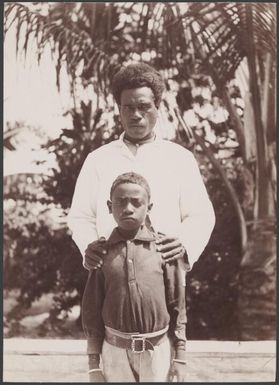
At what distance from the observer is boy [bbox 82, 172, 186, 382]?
9.55 feet

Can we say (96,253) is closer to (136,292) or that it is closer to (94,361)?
(136,292)

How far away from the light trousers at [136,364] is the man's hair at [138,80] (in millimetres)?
1246

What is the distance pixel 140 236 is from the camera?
2941mm

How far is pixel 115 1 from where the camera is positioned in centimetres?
324

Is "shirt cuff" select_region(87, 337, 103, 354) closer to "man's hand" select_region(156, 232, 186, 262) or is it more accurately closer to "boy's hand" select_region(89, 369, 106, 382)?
"boy's hand" select_region(89, 369, 106, 382)

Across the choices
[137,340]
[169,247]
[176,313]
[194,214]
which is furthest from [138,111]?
[137,340]

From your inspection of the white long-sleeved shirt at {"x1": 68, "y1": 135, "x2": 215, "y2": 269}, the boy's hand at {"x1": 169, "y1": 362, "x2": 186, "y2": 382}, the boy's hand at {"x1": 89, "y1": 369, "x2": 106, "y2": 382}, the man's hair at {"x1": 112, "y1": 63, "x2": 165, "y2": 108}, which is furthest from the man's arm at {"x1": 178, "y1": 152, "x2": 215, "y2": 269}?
the boy's hand at {"x1": 89, "y1": 369, "x2": 106, "y2": 382}

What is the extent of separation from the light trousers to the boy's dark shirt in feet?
0.24

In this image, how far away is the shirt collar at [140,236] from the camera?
9.66 feet

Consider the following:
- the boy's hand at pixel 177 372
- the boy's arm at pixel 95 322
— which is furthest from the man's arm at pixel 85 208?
the boy's hand at pixel 177 372

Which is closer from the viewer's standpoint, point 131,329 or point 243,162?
point 131,329

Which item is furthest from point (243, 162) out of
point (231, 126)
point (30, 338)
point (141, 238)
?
point (30, 338)

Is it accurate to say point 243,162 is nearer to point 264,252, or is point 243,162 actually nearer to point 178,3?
point 264,252

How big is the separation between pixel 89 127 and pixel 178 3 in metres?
0.82
